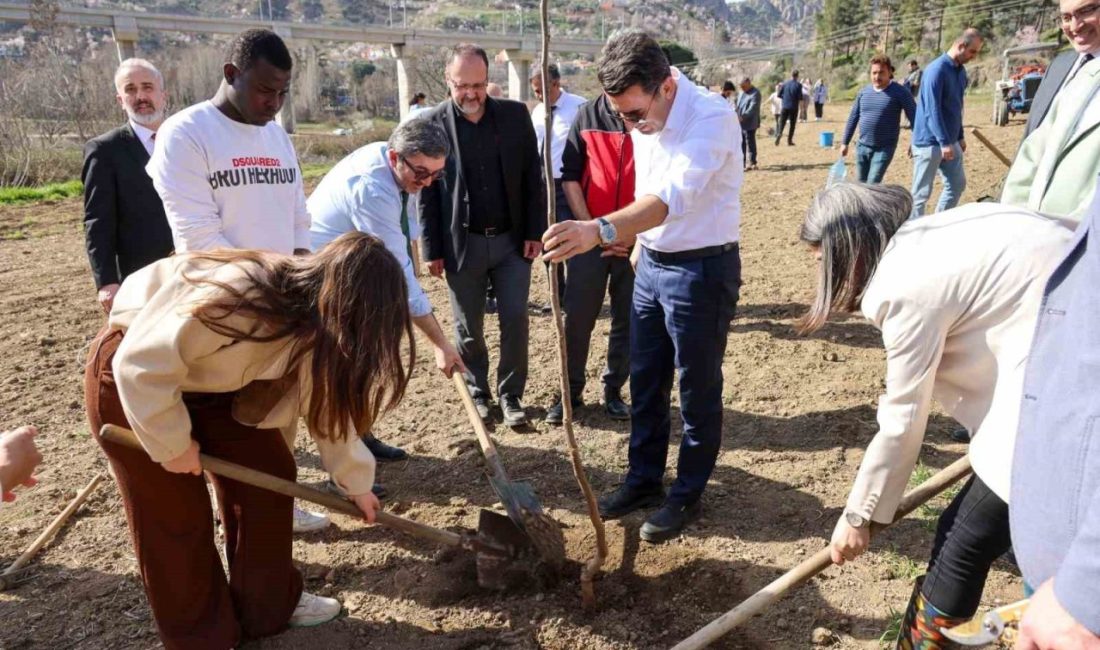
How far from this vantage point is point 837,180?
2223mm

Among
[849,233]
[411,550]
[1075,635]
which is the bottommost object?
[411,550]

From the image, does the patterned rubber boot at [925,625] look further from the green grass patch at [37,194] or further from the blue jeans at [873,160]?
the green grass patch at [37,194]

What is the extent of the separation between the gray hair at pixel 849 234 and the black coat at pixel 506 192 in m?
2.21

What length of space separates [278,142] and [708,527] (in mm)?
2367

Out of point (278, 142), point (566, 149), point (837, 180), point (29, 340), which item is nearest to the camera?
point (837, 180)

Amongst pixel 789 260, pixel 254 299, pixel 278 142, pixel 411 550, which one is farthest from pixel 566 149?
pixel 789 260

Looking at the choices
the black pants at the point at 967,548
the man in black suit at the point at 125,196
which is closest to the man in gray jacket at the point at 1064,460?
the black pants at the point at 967,548

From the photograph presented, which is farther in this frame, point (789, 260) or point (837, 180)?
point (789, 260)

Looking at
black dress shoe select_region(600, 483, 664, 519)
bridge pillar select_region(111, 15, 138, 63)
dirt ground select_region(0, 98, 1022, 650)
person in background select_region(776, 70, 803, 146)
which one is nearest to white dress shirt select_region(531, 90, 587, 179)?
dirt ground select_region(0, 98, 1022, 650)

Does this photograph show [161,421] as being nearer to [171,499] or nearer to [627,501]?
[171,499]

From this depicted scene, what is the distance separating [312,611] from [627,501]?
1.35 metres

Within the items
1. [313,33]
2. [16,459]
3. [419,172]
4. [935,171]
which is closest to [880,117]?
[935,171]

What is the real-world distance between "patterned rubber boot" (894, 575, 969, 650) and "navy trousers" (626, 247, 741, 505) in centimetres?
101

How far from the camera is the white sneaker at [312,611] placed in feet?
8.94
